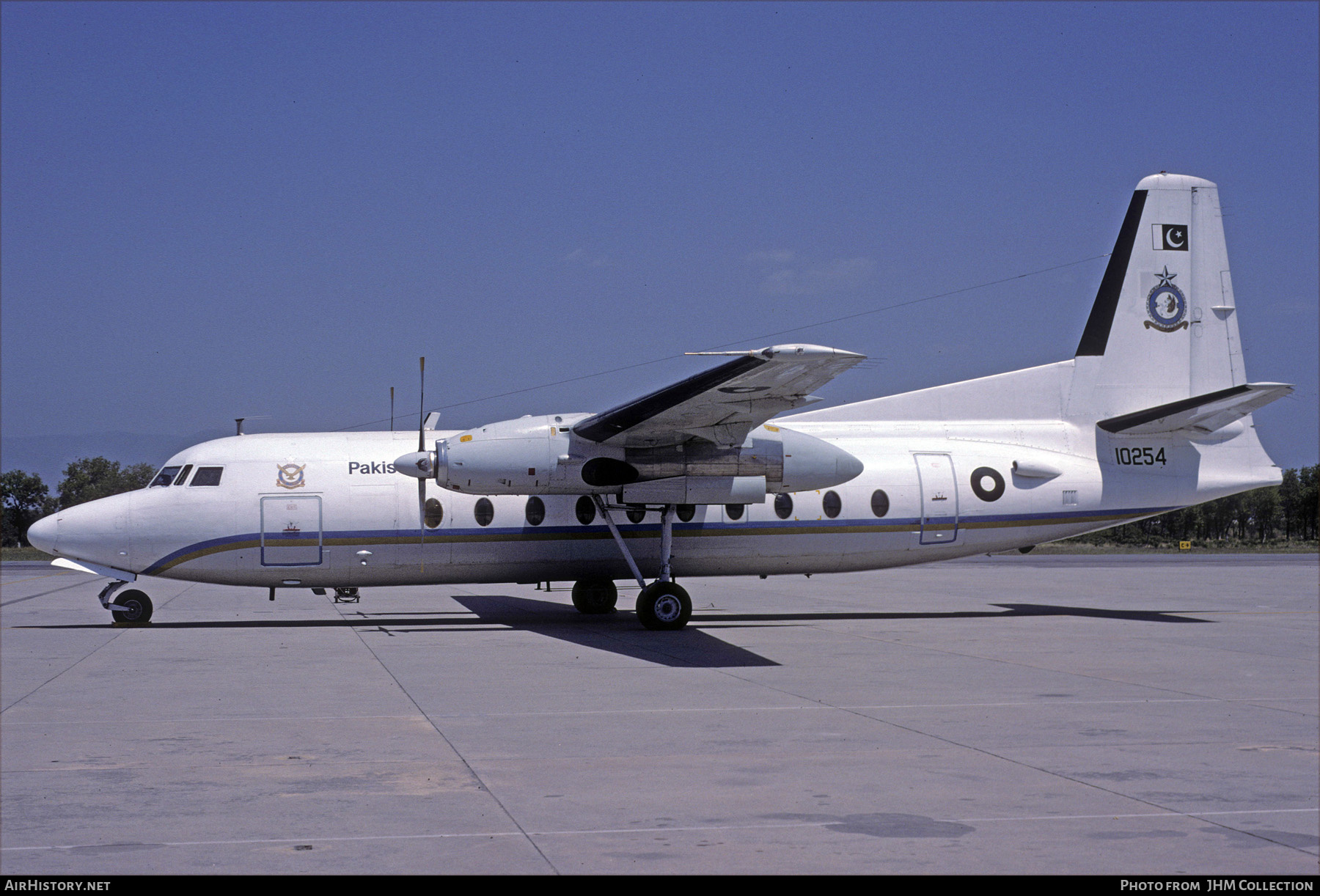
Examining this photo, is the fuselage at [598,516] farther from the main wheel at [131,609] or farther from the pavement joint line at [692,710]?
the pavement joint line at [692,710]

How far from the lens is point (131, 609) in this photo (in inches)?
655

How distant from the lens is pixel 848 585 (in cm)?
2670

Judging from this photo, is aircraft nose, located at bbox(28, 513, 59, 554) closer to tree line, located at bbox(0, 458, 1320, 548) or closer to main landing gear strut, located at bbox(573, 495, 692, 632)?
main landing gear strut, located at bbox(573, 495, 692, 632)

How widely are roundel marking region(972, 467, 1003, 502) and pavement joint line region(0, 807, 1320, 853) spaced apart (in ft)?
40.1

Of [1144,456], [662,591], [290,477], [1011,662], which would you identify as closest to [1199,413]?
[1144,456]

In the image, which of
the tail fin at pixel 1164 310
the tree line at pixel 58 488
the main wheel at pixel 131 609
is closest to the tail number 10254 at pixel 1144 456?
the tail fin at pixel 1164 310

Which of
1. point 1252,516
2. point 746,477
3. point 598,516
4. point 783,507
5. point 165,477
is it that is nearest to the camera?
point 746,477

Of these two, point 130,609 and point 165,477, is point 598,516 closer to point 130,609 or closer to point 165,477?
point 165,477

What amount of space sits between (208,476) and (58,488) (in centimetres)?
6677

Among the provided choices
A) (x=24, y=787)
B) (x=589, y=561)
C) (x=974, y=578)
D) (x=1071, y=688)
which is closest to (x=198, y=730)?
(x=24, y=787)

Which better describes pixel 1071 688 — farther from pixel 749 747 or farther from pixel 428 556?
pixel 428 556

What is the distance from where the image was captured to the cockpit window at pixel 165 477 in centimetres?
1667

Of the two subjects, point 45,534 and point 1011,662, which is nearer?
point 1011,662

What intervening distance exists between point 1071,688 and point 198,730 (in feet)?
24.6
